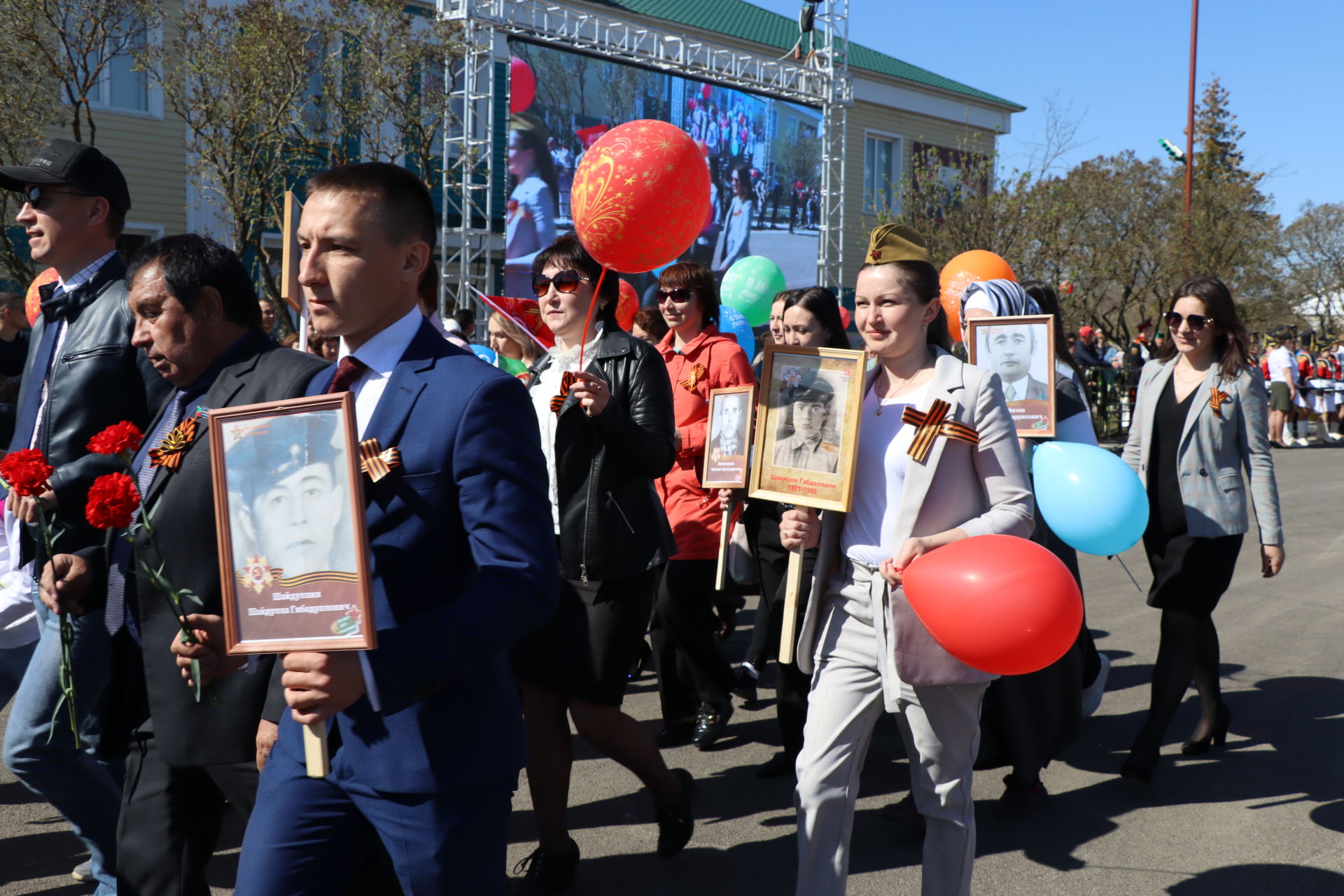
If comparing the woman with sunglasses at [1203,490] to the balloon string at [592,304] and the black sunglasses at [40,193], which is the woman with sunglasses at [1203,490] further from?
the black sunglasses at [40,193]

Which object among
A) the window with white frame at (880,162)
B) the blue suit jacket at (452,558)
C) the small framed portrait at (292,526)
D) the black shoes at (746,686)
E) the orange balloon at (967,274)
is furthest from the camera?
the window with white frame at (880,162)

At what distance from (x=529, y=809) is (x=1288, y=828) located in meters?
3.00

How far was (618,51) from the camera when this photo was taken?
2025 centimetres

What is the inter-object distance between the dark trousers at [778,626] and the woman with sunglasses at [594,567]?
0.63 meters

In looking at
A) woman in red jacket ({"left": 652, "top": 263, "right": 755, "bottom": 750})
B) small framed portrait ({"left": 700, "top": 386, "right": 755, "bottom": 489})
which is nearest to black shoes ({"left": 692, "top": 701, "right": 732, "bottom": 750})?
woman in red jacket ({"left": 652, "top": 263, "right": 755, "bottom": 750})

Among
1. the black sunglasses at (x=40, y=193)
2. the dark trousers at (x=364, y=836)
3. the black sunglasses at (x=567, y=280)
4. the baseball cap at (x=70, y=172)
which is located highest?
the baseball cap at (x=70, y=172)

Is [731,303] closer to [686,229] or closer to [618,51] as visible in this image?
[686,229]

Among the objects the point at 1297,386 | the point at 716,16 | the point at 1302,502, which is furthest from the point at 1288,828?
the point at 716,16

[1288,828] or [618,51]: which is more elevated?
[618,51]

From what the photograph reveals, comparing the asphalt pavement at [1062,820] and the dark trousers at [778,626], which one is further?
the dark trousers at [778,626]

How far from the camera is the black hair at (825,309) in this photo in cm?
523

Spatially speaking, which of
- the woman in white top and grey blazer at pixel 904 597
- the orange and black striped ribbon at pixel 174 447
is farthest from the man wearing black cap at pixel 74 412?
the woman in white top and grey blazer at pixel 904 597

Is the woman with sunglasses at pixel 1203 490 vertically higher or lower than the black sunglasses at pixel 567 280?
lower

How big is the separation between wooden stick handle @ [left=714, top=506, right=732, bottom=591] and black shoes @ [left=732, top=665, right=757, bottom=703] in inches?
42.0
